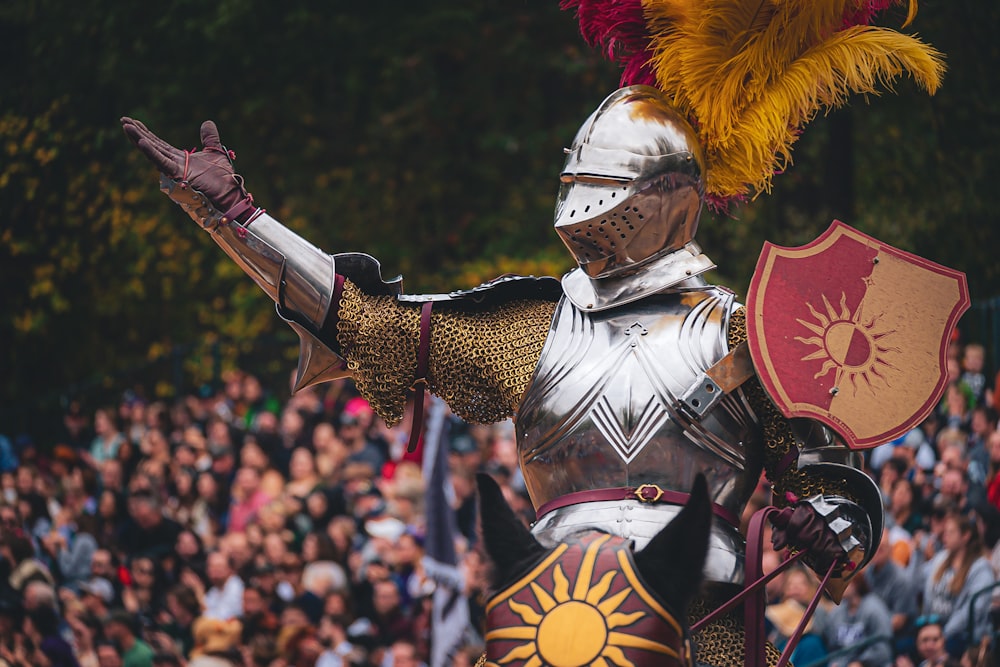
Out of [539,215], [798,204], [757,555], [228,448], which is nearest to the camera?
[757,555]

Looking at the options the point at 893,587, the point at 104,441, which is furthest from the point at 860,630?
the point at 104,441

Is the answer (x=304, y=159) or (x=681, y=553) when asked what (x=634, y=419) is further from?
(x=304, y=159)

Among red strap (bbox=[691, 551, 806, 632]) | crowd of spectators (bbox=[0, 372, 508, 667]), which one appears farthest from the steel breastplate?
crowd of spectators (bbox=[0, 372, 508, 667])

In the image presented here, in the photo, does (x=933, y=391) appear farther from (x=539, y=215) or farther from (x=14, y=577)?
(x=539, y=215)

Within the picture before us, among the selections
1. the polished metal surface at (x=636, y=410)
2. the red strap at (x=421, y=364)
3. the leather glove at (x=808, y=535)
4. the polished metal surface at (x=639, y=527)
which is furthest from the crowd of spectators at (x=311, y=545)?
the leather glove at (x=808, y=535)

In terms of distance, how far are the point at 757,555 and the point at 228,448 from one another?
9.35 meters

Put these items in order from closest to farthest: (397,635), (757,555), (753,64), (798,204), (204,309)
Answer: (757,555) → (753,64) → (397,635) → (798,204) → (204,309)

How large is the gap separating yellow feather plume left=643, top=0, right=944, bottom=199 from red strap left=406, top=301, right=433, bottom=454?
120 centimetres

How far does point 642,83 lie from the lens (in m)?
6.86

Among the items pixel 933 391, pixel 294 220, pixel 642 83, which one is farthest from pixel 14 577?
pixel 933 391

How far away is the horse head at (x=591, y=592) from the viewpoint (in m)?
5.04

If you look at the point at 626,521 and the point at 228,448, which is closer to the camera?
Answer: the point at 626,521

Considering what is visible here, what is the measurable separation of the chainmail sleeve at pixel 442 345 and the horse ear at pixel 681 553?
1.43 metres

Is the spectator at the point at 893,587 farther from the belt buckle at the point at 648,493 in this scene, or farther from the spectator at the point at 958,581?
the belt buckle at the point at 648,493
